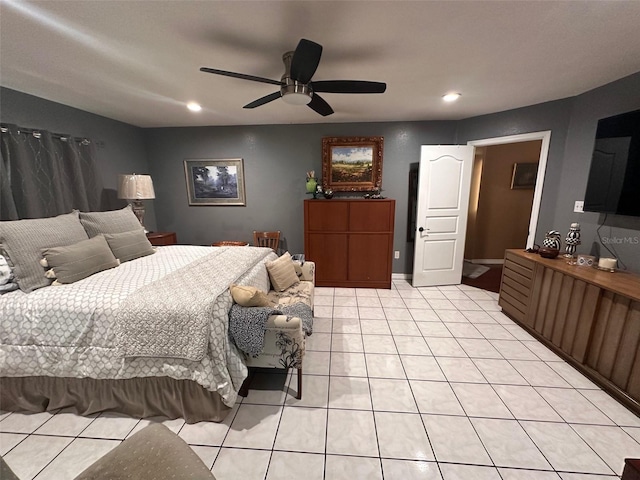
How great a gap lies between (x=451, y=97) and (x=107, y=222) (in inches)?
143

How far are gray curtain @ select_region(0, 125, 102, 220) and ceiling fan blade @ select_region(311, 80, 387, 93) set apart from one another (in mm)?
2730

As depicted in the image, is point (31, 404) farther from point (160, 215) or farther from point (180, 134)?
point (180, 134)

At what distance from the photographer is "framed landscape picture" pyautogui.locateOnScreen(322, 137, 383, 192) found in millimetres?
3838

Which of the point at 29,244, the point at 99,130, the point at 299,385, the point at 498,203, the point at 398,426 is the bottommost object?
the point at 398,426

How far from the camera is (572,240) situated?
248 cm

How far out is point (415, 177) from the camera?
12.9ft

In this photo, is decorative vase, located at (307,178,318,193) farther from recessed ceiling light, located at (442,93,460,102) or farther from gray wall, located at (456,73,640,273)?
gray wall, located at (456,73,640,273)

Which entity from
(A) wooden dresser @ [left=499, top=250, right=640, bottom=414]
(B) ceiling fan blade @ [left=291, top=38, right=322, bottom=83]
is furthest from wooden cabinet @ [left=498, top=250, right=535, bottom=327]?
(B) ceiling fan blade @ [left=291, top=38, right=322, bottom=83]

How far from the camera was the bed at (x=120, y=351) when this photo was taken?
1532mm

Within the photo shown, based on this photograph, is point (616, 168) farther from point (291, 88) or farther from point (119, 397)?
point (119, 397)

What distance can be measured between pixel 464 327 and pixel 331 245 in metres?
1.89

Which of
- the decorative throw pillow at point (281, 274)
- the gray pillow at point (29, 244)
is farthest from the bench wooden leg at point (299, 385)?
the gray pillow at point (29, 244)

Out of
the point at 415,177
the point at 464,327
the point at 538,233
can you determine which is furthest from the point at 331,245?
the point at 538,233

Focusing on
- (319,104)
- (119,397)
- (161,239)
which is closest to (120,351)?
(119,397)
